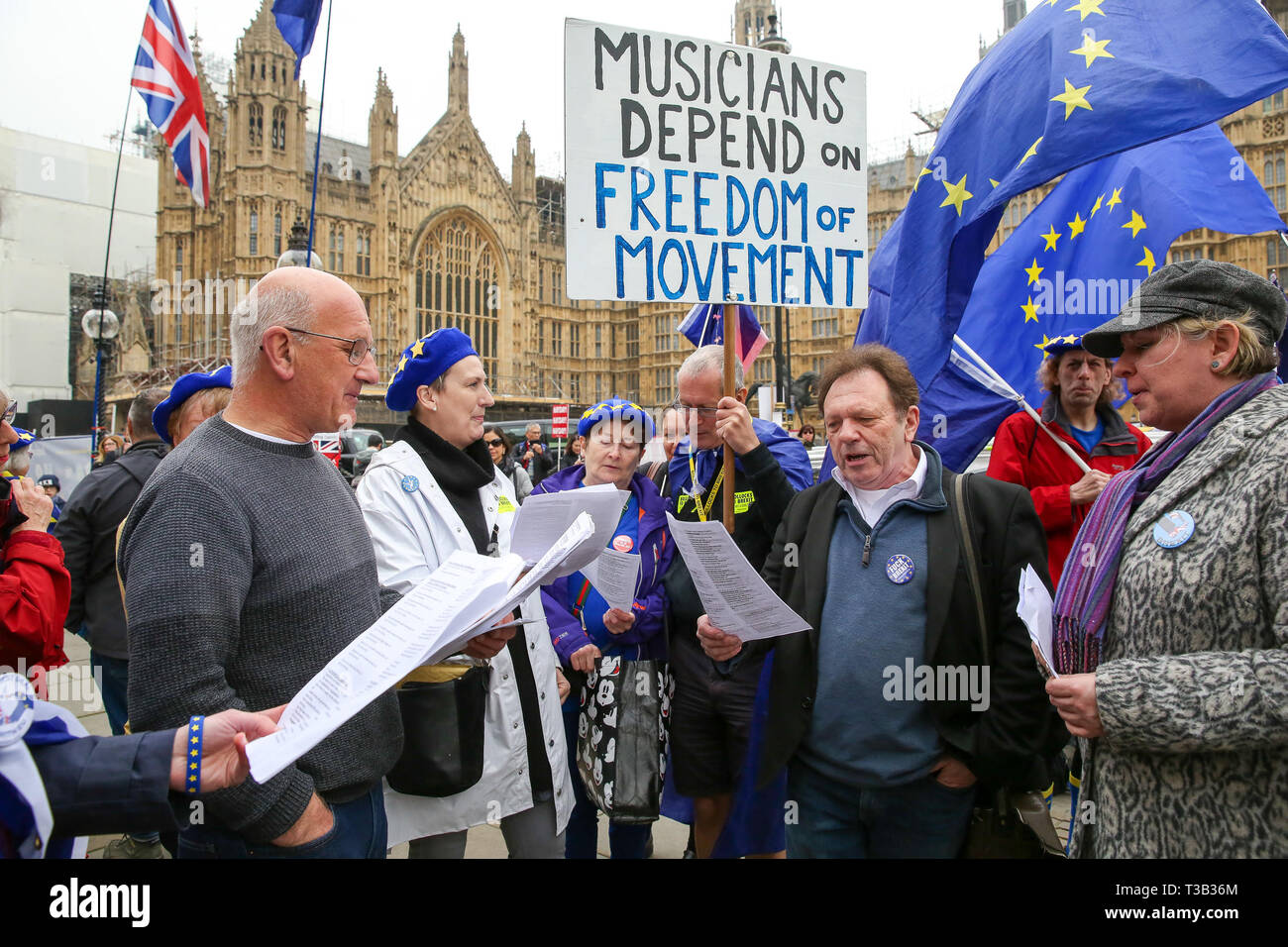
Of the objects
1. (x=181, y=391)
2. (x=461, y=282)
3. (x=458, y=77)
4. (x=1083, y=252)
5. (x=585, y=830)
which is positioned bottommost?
(x=585, y=830)

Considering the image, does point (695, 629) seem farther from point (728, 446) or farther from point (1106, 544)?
point (1106, 544)

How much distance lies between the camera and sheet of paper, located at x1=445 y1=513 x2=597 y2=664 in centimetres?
161

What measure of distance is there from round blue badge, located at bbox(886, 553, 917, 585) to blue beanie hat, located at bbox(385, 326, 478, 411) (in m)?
1.35

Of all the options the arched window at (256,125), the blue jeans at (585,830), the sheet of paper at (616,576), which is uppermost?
the arched window at (256,125)

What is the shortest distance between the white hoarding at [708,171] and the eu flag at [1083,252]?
1.28 metres

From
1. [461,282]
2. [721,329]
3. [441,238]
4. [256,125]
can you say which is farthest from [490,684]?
[441,238]

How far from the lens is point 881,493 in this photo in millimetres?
2293

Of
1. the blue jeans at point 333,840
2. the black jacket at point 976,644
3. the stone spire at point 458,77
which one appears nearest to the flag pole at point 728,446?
the black jacket at point 976,644

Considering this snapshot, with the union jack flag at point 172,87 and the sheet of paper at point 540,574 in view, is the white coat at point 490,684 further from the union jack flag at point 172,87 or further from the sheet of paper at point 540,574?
the union jack flag at point 172,87

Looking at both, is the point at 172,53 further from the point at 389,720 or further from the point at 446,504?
the point at 389,720

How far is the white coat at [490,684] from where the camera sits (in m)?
2.35

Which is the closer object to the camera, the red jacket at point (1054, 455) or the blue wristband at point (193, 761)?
the blue wristband at point (193, 761)

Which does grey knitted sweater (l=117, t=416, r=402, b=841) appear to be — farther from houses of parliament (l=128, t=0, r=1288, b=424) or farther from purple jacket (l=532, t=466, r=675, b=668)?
houses of parliament (l=128, t=0, r=1288, b=424)

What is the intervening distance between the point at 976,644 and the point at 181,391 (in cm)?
283
